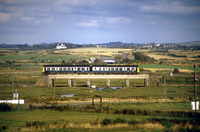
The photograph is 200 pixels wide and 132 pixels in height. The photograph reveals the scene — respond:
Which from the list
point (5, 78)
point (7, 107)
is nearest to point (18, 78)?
point (5, 78)

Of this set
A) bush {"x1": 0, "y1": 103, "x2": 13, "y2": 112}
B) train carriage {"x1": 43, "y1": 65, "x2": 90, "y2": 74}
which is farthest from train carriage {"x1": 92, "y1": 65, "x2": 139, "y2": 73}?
bush {"x1": 0, "y1": 103, "x2": 13, "y2": 112}

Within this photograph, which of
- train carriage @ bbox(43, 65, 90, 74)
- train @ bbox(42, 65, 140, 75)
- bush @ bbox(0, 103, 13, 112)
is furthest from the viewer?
train carriage @ bbox(43, 65, 90, 74)

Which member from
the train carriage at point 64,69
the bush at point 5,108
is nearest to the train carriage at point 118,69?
the train carriage at point 64,69

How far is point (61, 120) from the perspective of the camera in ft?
108

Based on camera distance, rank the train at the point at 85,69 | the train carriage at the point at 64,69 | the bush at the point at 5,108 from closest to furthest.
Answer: the bush at the point at 5,108 < the train at the point at 85,69 < the train carriage at the point at 64,69

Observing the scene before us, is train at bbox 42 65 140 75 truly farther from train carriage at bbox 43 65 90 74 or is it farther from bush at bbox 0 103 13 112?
bush at bbox 0 103 13 112

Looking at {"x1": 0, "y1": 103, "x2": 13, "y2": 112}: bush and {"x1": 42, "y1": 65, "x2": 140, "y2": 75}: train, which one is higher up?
{"x1": 42, "y1": 65, "x2": 140, "y2": 75}: train

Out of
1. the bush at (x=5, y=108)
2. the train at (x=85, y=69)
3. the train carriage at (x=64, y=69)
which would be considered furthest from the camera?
the train carriage at (x=64, y=69)

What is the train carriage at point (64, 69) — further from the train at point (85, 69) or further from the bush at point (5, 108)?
the bush at point (5, 108)

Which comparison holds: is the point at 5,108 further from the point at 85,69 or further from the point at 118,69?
the point at 118,69

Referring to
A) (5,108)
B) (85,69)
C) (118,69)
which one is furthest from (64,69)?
(5,108)

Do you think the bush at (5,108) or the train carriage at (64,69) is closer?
the bush at (5,108)

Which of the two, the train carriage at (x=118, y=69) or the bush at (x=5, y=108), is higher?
the train carriage at (x=118, y=69)

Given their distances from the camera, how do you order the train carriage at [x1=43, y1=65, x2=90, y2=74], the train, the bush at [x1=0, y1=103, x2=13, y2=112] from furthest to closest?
1. the train carriage at [x1=43, y1=65, x2=90, y2=74]
2. the train
3. the bush at [x1=0, y1=103, x2=13, y2=112]
